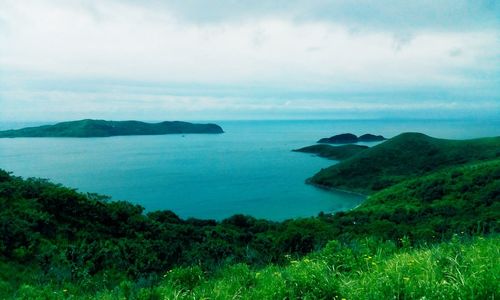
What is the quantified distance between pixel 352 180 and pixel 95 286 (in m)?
71.0

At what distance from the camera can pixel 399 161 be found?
3214 inches

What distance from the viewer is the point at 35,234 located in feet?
42.9

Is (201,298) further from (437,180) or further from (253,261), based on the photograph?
(437,180)

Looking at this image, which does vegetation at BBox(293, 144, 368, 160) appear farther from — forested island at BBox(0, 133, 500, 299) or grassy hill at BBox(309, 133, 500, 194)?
forested island at BBox(0, 133, 500, 299)

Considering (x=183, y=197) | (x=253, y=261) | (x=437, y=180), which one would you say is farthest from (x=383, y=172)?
(x=253, y=261)

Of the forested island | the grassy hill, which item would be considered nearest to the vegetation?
the grassy hill

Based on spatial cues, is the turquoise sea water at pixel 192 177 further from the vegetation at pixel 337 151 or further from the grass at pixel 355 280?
the grass at pixel 355 280

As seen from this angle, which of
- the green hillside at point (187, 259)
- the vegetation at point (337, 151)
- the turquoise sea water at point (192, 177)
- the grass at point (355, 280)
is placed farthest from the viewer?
the vegetation at point (337, 151)

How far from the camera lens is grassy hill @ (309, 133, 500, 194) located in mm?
73875

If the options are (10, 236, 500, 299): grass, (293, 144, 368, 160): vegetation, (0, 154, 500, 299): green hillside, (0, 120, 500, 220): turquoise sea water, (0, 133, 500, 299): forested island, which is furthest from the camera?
(293, 144, 368, 160): vegetation

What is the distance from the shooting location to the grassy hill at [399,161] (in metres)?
73.9

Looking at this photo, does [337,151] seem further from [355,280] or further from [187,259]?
[355,280]

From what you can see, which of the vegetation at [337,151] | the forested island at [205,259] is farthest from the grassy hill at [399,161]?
the forested island at [205,259]

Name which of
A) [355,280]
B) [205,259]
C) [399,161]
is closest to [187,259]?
[205,259]
